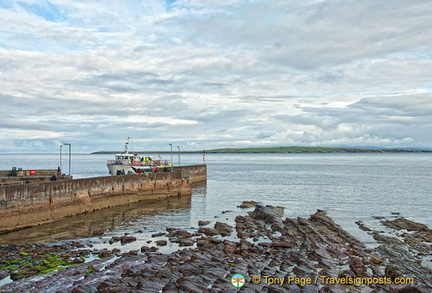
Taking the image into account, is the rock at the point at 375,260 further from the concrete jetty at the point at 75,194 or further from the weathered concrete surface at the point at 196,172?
the weathered concrete surface at the point at 196,172

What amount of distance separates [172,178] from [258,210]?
17.1 metres

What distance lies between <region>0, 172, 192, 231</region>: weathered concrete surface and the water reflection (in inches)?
27.4

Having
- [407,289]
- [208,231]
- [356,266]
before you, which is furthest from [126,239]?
[407,289]

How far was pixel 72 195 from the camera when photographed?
31.7 metres

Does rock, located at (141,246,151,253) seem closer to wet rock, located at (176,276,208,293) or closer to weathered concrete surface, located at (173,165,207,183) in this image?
wet rock, located at (176,276,208,293)

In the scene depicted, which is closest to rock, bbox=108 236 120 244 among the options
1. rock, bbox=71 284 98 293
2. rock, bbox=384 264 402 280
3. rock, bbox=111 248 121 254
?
rock, bbox=111 248 121 254

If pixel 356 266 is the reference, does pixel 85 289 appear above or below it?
above

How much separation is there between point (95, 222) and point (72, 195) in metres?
3.72

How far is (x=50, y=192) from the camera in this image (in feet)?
95.6

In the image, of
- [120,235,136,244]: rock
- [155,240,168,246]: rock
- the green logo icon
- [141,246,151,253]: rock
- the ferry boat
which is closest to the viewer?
the green logo icon

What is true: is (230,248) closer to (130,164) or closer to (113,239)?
(113,239)

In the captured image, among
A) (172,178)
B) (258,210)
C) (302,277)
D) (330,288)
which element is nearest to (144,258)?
(302,277)

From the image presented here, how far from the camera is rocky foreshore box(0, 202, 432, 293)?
1448 cm

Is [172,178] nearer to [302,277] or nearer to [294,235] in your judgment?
[294,235]
